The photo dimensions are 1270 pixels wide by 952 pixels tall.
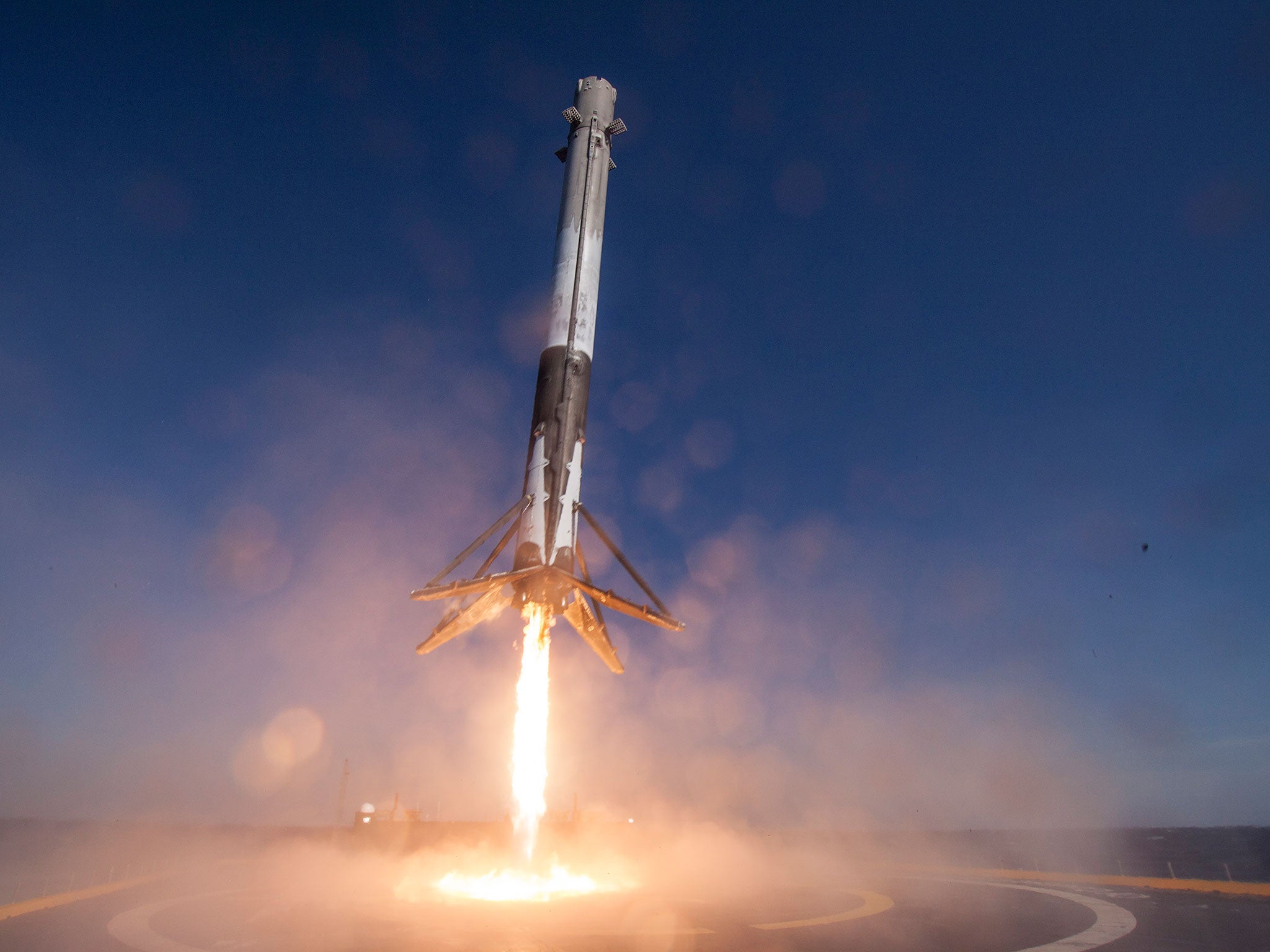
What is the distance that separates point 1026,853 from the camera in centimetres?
16238

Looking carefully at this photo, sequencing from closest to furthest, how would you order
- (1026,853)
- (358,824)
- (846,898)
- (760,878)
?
(846,898) < (760,878) < (358,824) < (1026,853)

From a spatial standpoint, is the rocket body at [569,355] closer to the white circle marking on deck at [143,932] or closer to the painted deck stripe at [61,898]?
the white circle marking on deck at [143,932]

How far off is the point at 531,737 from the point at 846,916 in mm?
12182

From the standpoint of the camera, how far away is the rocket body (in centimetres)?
2542

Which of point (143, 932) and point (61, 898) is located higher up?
point (143, 932)

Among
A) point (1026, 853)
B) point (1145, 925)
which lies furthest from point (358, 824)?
point (1026, 853)

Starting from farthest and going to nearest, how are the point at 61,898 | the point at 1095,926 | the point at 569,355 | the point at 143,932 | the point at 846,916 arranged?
1. the point at 569,355
2. the point at 61,898
3. the point at 846,916
4. the point at 1095,926
5. the point at 143,932

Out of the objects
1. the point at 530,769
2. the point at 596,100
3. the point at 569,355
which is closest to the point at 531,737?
the point at 530,769

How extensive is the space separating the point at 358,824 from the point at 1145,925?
41.6m

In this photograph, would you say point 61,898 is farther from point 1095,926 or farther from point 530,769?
point 1095,926

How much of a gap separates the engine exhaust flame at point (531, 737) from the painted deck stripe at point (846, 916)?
9439mm

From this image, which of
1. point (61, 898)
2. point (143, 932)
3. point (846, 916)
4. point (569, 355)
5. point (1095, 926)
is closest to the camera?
point (143, 932)

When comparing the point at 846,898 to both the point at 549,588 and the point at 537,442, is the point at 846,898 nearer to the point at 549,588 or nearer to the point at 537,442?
the point at 549,588

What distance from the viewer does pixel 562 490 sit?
26047mm
